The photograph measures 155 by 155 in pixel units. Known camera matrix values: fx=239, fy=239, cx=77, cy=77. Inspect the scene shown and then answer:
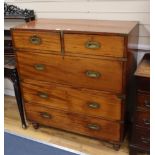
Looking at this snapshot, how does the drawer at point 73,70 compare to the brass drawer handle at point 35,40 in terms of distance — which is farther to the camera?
the brass drawer handle at point 35,40

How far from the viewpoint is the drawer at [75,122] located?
6.32ft

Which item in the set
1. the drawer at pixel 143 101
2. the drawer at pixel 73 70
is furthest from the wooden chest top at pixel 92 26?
the drawer at pixel 143 101

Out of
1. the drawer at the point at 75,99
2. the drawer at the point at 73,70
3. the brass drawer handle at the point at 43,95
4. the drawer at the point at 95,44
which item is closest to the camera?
the drawer at the point at 95,44

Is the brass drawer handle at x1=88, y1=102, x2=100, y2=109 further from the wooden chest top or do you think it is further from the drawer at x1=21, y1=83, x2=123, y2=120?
the wooden chest top

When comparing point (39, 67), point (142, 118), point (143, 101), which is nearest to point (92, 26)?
point (39, 67)

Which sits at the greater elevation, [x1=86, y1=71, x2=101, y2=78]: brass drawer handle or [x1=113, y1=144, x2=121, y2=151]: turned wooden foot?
[x1=86, y1=71, x2=101, y2=78]: brass drawer handle

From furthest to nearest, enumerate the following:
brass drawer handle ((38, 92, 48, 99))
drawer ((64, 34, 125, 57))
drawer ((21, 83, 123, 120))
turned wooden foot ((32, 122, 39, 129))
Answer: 1. turned wooden foot ((32, 122, 39, 129))
2. brass drawer handle ((38, 92, 48, 99))
3. drawer ((21, 83, 123, 120))
4. drawer ((64, 34, 125, 57))

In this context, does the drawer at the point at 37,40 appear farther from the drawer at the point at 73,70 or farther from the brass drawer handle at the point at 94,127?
the brass drawer handle at the point at 94,127

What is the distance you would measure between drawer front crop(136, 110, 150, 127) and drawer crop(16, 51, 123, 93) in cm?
21

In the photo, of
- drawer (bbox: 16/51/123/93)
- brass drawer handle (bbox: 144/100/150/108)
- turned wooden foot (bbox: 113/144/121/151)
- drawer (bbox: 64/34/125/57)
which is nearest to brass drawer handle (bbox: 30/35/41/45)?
drawer (bbox: 16/51/123/93)

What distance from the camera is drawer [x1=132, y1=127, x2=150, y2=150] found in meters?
1.76

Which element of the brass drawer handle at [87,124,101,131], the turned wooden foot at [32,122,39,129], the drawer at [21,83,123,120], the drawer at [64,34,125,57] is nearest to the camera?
the drawer at [64,34,125,57]

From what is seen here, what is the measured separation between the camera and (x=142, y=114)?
1711 millimetres

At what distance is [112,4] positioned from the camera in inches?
79.1
